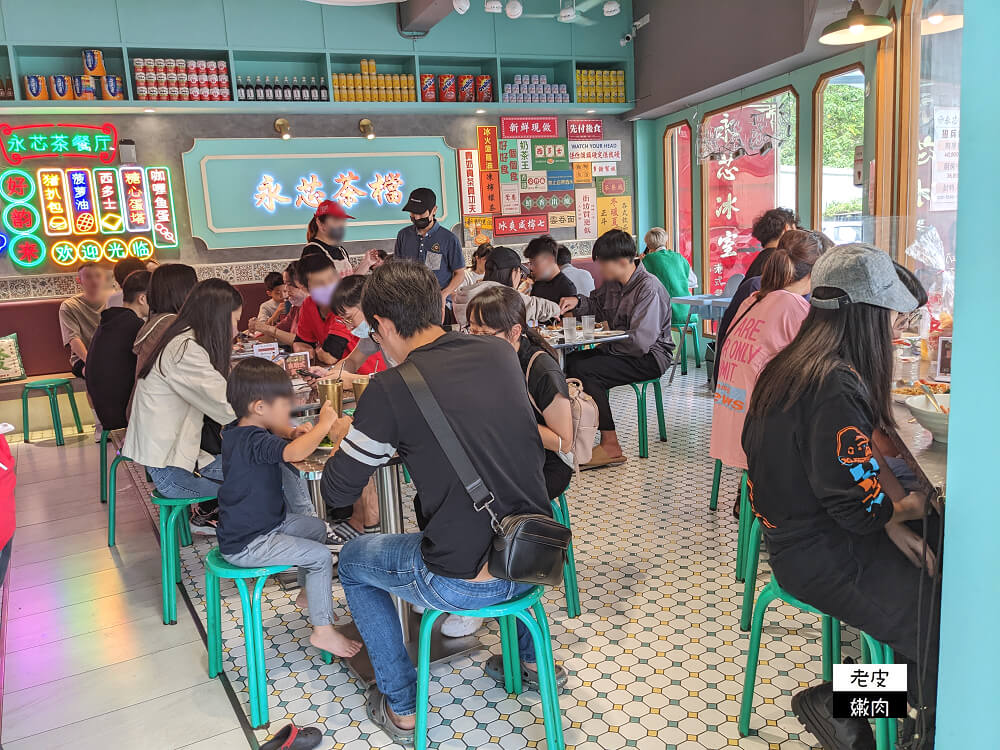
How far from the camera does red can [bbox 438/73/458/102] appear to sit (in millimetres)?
7453

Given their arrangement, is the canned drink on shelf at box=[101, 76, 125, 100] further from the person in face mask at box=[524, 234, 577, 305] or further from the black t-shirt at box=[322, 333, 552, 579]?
the black t-shirt at box=[322, 333, 552, 579]

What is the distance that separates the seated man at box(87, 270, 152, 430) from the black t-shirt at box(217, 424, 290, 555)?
5.60ft

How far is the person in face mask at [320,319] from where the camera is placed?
4289 mm

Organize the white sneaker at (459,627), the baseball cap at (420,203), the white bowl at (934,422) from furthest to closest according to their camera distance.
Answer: the baseball cap at (420,203), the white sneaker at (459,627), the white bowl at (934,422)

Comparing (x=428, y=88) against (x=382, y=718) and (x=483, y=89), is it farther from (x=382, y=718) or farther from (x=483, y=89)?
(x=382, y=718)

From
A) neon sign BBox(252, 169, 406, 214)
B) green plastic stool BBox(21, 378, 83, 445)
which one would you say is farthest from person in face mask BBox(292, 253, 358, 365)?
neon sign BBox(252, 169, 406, 214)

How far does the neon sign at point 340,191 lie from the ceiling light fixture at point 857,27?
4.47 metres

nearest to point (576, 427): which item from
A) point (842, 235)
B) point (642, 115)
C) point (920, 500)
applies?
point (920, 500)

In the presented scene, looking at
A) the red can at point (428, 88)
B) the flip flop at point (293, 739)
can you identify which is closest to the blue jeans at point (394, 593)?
the flip flop at point (293, 739)

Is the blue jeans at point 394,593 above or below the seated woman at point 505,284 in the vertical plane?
below

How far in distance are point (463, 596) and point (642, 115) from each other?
7130mm

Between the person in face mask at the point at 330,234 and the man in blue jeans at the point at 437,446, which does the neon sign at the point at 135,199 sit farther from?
the man in blue jeans at the point at 437,446

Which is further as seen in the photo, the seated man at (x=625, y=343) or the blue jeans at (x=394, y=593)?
the seated man at (x=625, y=343)

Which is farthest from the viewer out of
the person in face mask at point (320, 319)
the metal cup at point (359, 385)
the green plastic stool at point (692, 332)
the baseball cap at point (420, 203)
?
the green plastic stool at point (692, 332)
